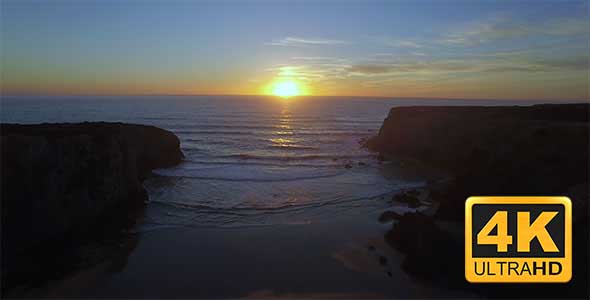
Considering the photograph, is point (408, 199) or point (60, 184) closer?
point (60, 184)

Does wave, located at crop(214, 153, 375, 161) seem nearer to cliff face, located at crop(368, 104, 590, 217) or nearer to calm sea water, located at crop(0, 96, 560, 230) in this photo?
calm sea water, located at crop(0, 96, 560, 230)

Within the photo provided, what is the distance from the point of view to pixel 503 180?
1688cm

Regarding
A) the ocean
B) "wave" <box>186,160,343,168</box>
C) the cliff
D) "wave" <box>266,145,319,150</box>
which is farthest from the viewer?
"wave" <box>266,145,319,150</box>

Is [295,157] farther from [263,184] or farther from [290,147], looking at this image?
[263,184]

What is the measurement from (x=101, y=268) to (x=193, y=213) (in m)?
6.54

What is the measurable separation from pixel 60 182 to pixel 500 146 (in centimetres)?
2423

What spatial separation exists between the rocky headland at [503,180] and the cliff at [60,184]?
45.6ft

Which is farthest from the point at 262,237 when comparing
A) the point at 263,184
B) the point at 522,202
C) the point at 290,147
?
the point at 290,147

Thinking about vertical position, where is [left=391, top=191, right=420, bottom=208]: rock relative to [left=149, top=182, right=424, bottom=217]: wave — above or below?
above

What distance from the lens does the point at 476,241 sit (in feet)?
26.4

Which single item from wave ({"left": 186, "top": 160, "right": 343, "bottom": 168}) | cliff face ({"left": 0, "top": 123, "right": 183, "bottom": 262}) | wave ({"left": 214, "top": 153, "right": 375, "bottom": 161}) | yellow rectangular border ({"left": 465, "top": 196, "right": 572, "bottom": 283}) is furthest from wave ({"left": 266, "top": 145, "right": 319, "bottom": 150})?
yellow rectangular border ({"left": 465, "top": 196, "right": 572, "bottom": 283})

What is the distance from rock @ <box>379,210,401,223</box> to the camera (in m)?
17.1

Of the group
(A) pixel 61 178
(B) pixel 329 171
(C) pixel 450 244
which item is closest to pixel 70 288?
(A) pixel 61 178

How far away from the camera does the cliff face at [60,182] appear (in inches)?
471
